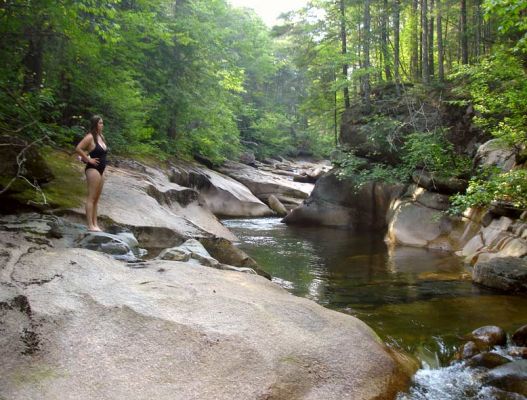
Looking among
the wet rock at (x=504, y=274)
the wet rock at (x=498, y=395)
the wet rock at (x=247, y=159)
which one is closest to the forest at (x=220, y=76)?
the wet rock at (x=504, y=274)

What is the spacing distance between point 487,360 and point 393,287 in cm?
→ 388

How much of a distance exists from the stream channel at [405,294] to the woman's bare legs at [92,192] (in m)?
3.95

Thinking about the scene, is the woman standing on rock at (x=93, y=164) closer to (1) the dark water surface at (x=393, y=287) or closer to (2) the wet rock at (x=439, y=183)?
(1) the dark water surface at (x=393, y=287)

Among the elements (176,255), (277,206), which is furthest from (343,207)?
(176,255)

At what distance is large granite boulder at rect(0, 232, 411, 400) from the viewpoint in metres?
3.36

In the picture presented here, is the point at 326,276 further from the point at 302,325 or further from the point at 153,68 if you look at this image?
the point at 153,68

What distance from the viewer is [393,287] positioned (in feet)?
30.2

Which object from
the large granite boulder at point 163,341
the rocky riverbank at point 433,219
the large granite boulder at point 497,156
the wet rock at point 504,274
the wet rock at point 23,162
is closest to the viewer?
the large granite boulder at point 163,341

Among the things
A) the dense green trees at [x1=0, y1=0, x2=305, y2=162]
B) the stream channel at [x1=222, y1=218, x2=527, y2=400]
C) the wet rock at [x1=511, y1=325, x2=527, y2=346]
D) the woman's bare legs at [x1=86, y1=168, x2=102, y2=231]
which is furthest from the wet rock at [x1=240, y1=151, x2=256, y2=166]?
the wet rock at [x1=511, y1=325, x2=527, y2=346]

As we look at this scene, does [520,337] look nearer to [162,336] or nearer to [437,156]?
[162,336]

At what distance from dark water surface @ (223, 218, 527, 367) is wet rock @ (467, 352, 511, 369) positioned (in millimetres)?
329

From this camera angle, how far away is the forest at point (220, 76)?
8.77 m

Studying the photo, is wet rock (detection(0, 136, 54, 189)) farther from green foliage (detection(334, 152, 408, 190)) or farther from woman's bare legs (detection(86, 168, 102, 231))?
green foliage (detection(334, 152, 408, 190))

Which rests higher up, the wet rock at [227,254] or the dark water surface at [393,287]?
the wet rock at [227,254]
